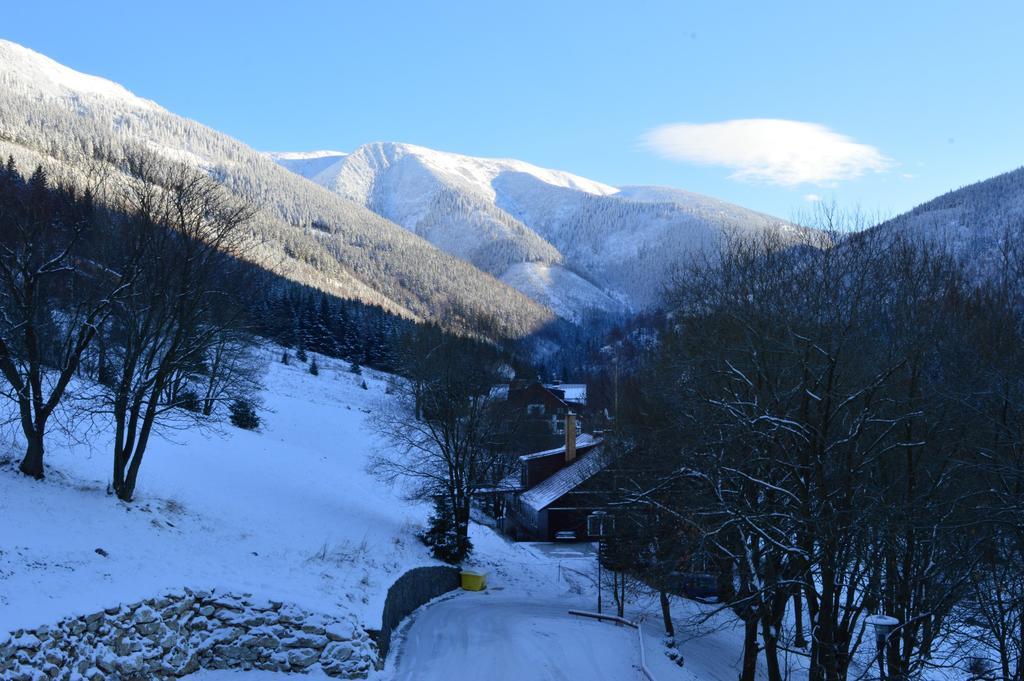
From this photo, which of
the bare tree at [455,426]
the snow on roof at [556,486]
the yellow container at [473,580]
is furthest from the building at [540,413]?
the yellow container at [473,580]

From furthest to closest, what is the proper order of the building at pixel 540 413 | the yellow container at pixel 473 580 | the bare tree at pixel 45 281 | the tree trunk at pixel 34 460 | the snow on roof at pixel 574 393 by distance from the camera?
the snow on roof at pixel 574 393 → the building at pixel 540 413 → the yellow container at pixel 473 580 → the tree trunk at pixel 34 460 → the bare tree at pixel 45 281

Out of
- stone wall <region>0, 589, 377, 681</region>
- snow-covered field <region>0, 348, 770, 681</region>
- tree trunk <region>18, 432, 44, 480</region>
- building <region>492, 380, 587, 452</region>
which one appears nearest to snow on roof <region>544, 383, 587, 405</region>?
building <region>492, 380, 587, 452</region>

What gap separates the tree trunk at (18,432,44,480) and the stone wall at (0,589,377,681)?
4.79m

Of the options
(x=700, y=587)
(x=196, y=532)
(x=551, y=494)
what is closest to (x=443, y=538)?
(x=700, y=587)

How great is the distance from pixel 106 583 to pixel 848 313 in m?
13.3

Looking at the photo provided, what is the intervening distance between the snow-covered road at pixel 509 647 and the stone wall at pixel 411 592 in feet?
1.15

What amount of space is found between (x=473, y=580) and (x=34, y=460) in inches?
570

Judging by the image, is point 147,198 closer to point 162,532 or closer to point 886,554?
point 162,532

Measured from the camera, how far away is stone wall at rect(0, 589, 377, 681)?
9477 millimetres

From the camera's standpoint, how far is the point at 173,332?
1777cm

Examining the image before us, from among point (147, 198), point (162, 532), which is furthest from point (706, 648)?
point (147, 198)

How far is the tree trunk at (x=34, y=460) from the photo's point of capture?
1452 cm

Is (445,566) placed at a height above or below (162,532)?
below

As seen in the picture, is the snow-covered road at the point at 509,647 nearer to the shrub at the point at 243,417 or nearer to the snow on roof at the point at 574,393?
the shrub at the point at 243,417
